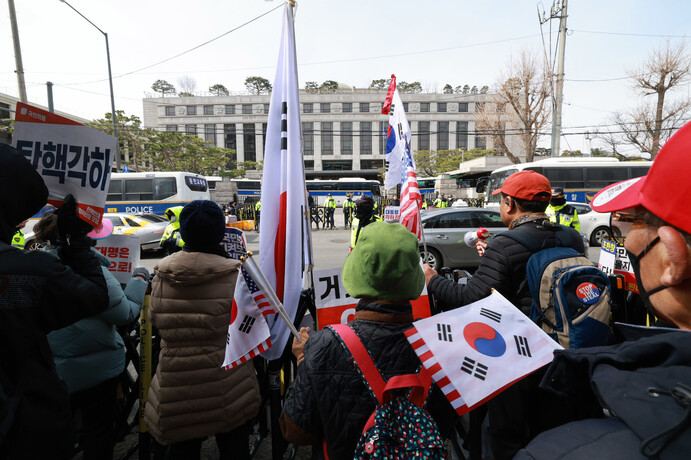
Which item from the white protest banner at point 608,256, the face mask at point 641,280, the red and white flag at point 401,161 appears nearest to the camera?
the face mask at point 641,280

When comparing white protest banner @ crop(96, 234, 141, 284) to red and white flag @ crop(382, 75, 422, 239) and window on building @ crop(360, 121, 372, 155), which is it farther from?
window on building @ crop(360, 121, 372, 155)

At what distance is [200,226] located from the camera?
6.56 feet

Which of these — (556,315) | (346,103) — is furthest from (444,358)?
(346,103)

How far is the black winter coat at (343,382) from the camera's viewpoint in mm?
1307

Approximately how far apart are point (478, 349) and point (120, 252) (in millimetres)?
2838

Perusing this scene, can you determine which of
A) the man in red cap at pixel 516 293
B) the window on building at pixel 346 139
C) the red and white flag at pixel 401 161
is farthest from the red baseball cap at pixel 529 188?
the window on building at pixel 346 139

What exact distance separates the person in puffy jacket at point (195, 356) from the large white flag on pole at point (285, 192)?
42cm

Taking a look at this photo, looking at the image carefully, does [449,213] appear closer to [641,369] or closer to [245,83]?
[641,369]

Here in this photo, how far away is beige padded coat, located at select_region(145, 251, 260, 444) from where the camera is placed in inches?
73.8

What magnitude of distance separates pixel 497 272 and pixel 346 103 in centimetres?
6566

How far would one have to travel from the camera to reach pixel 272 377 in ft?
7.57

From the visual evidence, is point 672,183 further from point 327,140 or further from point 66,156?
point 327,140

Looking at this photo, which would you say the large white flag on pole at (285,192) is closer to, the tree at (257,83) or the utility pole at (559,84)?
the utility pole at (559,84)

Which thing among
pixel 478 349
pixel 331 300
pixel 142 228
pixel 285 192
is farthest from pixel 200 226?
pixel 142 228
